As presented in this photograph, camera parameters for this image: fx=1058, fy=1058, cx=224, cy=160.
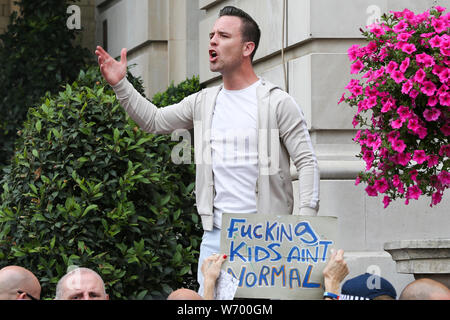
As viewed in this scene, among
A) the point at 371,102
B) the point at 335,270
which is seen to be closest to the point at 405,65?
the point at 371,102

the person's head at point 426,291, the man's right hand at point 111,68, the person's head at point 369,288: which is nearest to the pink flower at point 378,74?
the person's head at point 369,288

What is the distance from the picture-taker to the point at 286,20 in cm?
845

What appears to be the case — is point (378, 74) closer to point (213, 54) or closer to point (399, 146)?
point (399, 146)

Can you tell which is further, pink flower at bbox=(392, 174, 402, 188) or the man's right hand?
pink flower at bbox=(392, 174, 402, 188)

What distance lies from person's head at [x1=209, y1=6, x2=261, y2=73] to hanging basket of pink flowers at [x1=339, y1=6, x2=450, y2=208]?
0.96 m

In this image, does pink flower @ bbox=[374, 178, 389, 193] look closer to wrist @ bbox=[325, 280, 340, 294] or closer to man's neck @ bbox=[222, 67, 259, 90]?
man's neck @ bbox=[222, 67, 259, 90]

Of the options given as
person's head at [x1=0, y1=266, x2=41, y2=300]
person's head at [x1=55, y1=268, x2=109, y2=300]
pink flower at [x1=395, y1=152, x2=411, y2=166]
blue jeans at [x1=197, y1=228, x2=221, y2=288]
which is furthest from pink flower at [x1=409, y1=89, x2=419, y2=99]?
person's head at [x1=0, y1=266, x2=41, y2=300]

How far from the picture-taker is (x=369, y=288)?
5234 mm

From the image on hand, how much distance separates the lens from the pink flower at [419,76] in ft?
19.6

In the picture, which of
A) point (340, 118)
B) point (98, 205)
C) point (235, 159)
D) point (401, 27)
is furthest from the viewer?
point (340, 118)

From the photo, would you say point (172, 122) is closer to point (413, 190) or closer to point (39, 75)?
point (413, 190)

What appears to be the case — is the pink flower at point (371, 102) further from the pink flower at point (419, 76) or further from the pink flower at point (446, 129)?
the pink flower at point (446, 129)

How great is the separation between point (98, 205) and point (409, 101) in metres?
2.29

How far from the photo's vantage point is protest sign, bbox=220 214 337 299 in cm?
496
